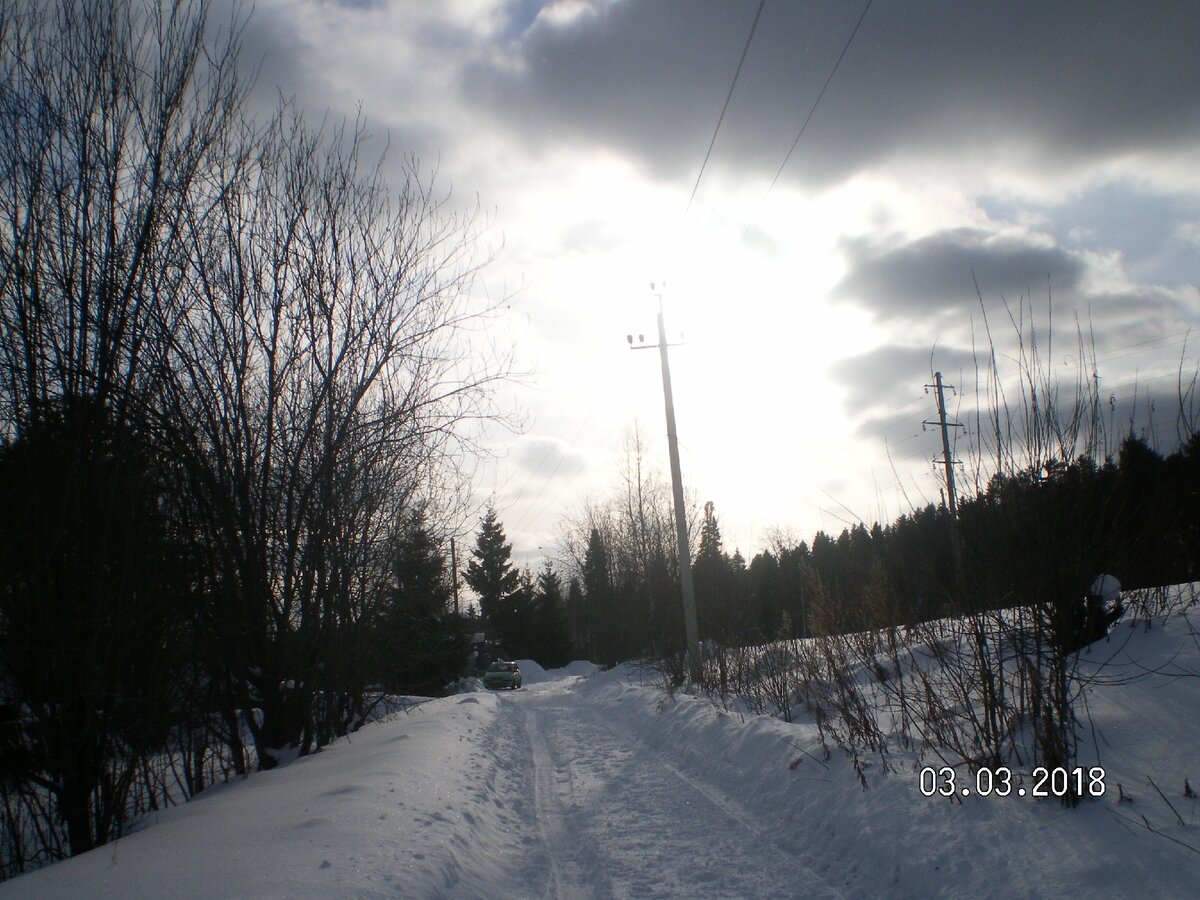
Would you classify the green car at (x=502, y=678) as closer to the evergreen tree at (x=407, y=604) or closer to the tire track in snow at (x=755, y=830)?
the evergreen tree at (x=407, y=604)

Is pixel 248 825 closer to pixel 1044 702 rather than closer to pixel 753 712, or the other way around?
pixel 1044 702

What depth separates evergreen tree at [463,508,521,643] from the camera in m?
62.2

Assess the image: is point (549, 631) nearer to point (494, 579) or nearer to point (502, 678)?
point (494, 579)

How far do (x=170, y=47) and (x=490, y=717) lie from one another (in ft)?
43.9

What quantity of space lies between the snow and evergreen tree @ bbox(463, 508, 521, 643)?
53.1 meters

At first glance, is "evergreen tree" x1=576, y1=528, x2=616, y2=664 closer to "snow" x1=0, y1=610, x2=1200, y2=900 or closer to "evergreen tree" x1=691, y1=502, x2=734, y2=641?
"evergreen tree" x1=691, y1=502, x2=734, y2=641

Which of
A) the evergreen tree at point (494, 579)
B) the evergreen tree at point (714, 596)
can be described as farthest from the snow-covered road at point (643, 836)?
the evergreen tree at point (494, 579)

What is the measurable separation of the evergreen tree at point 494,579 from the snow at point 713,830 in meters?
53.1

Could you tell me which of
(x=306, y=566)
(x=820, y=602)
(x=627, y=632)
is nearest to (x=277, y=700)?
(x=306, y=566)

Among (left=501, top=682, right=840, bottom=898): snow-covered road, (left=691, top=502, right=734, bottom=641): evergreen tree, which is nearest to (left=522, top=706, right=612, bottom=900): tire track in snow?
(left=501, top=682, right=840, bottom=898): snow-covered road

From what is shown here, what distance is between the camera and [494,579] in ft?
209

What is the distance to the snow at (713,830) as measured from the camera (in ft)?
15.3

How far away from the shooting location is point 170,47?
26.4 feet

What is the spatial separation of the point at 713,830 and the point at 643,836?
0.62 meters
